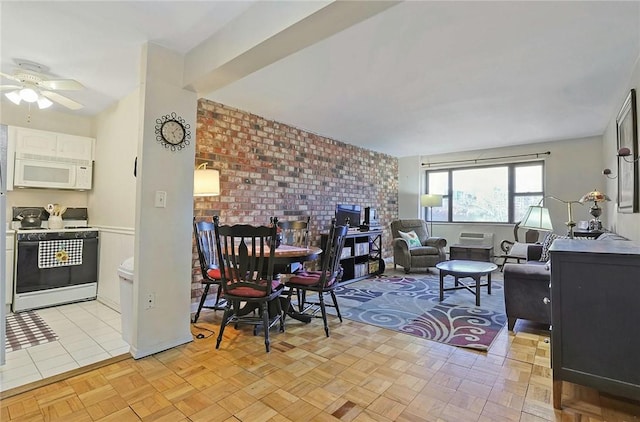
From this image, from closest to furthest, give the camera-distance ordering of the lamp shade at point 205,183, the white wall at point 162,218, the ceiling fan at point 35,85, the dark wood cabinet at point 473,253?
the white wall at point 162,218
the ceiling fan at point 35,85
the lamp shade at point 205,183
the dark wood cabinet at point 473,253

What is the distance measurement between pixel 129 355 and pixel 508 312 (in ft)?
10.1

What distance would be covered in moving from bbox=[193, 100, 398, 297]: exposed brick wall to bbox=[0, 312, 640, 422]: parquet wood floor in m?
1.43

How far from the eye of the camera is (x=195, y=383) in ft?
6.15

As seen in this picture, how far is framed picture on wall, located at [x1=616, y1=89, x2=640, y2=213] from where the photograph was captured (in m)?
2.47

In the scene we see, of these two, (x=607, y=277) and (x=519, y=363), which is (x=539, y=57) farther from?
(x=519, y=363)

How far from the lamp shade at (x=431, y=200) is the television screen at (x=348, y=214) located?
66.2 inches

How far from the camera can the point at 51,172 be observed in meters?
3.62

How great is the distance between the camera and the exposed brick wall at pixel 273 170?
3.54 m

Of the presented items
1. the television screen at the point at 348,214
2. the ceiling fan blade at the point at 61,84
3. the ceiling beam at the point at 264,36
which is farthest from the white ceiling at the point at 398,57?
the television screen at the point at 348,214

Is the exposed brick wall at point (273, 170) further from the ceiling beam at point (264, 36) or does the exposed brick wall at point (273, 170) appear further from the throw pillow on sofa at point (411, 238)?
the ceiling beam at point (264, 36)

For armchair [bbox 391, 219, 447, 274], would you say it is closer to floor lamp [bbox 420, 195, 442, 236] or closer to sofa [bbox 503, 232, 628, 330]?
floor lamp [bbox 420, 195, 442, 236]

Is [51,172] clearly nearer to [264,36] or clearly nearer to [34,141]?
[34,141]

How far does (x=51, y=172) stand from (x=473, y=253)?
6230 mm

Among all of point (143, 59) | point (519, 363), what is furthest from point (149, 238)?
point (519, 363)
